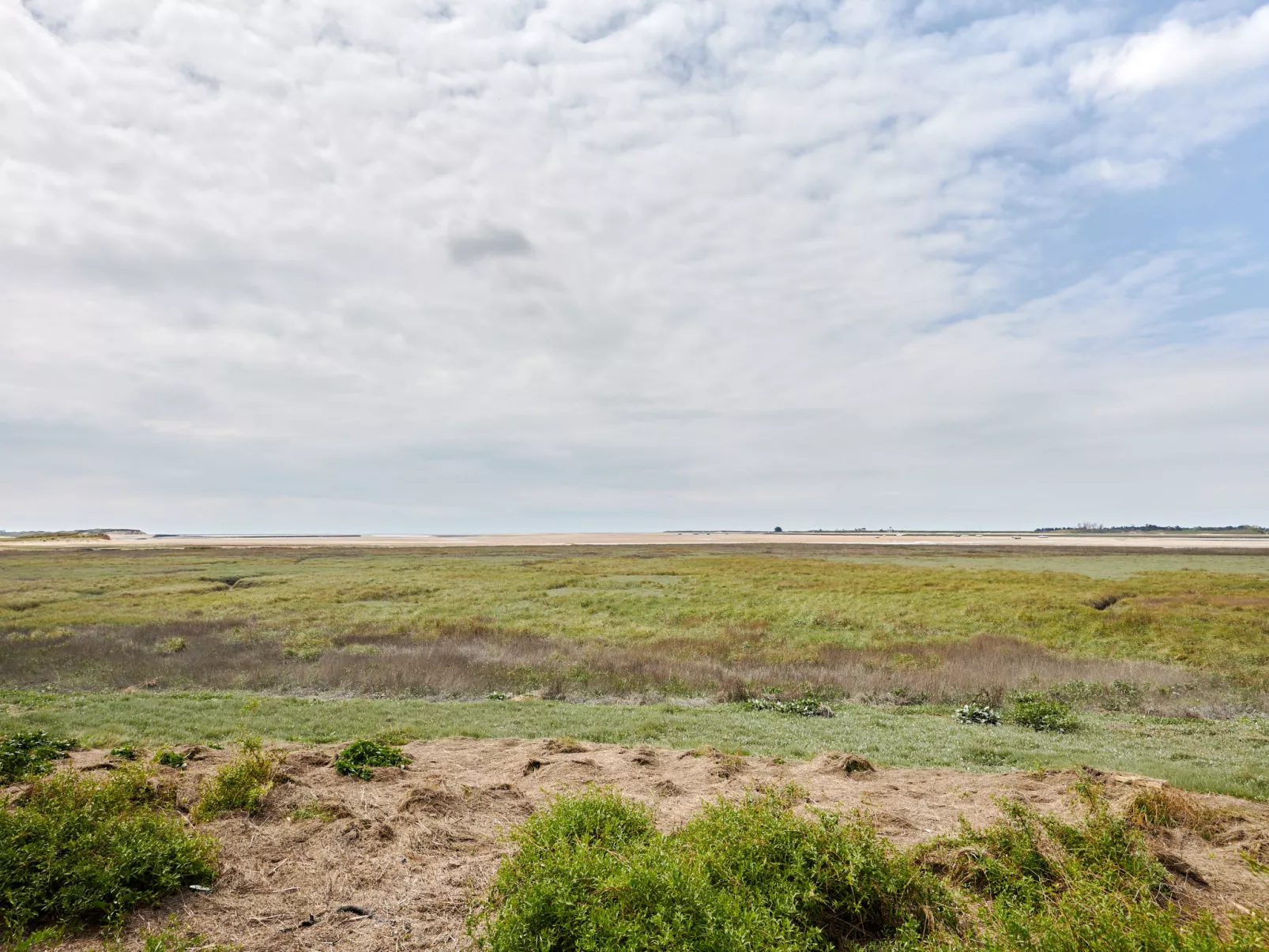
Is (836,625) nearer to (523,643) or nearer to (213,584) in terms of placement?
(523,643)

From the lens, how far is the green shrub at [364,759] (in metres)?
9.74

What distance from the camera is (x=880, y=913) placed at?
580cm

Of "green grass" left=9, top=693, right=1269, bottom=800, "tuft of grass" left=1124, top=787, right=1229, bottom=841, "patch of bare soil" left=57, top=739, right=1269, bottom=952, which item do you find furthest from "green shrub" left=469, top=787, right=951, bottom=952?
"green grass" left=9, top=693, right=1269, bottom=800

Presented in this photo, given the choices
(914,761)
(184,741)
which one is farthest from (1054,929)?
(184,741)

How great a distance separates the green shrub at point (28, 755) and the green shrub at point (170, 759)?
1292mm

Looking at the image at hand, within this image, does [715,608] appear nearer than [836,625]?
No

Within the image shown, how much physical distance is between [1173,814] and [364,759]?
11.6 m

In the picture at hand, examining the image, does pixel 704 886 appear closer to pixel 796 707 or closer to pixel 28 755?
pixel 28 755

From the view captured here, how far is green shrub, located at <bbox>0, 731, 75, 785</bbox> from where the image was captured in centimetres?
844

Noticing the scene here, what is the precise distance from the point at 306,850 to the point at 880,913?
21.0 feet

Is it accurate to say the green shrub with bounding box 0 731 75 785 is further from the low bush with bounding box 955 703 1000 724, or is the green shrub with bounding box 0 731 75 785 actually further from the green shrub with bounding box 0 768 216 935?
the low bush with bounding box 955 703 1000 724

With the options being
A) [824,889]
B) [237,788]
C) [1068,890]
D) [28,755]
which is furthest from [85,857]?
[1068,890]

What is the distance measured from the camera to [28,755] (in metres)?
9.11

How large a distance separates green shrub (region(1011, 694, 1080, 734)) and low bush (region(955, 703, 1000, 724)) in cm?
49
